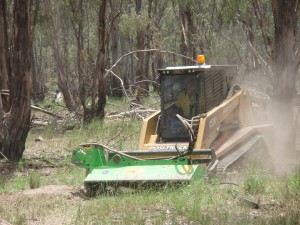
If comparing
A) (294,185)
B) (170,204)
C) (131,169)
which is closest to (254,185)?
(294,185)

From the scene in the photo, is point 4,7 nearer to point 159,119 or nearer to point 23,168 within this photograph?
point 23,168

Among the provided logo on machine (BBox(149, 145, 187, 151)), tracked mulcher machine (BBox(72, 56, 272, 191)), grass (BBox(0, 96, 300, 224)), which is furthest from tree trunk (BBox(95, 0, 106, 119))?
logo on machine (BBox(149, 145, 187, 151))

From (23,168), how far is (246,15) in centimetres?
1663

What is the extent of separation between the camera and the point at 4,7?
1532 centimetres

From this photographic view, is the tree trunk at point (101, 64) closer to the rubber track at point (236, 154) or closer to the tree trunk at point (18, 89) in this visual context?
the tree trunk at point (18, 89)

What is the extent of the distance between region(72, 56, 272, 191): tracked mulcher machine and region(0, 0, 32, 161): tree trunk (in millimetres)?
2978

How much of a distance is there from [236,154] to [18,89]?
5.36 metres

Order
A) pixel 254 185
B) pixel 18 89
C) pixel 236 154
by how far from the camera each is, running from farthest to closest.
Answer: pixel 18 89
pixel 236 154
pixel 254 185

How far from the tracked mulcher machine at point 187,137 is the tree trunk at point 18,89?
298 centimetres

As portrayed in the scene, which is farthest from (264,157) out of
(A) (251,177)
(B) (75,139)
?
(B) (75,139)

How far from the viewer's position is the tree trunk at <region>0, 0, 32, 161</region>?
13492mm

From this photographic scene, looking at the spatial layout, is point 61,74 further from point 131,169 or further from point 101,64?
point 131,169

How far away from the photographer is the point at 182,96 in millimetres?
10805

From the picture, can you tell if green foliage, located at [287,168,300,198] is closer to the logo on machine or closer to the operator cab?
the logo on machine
